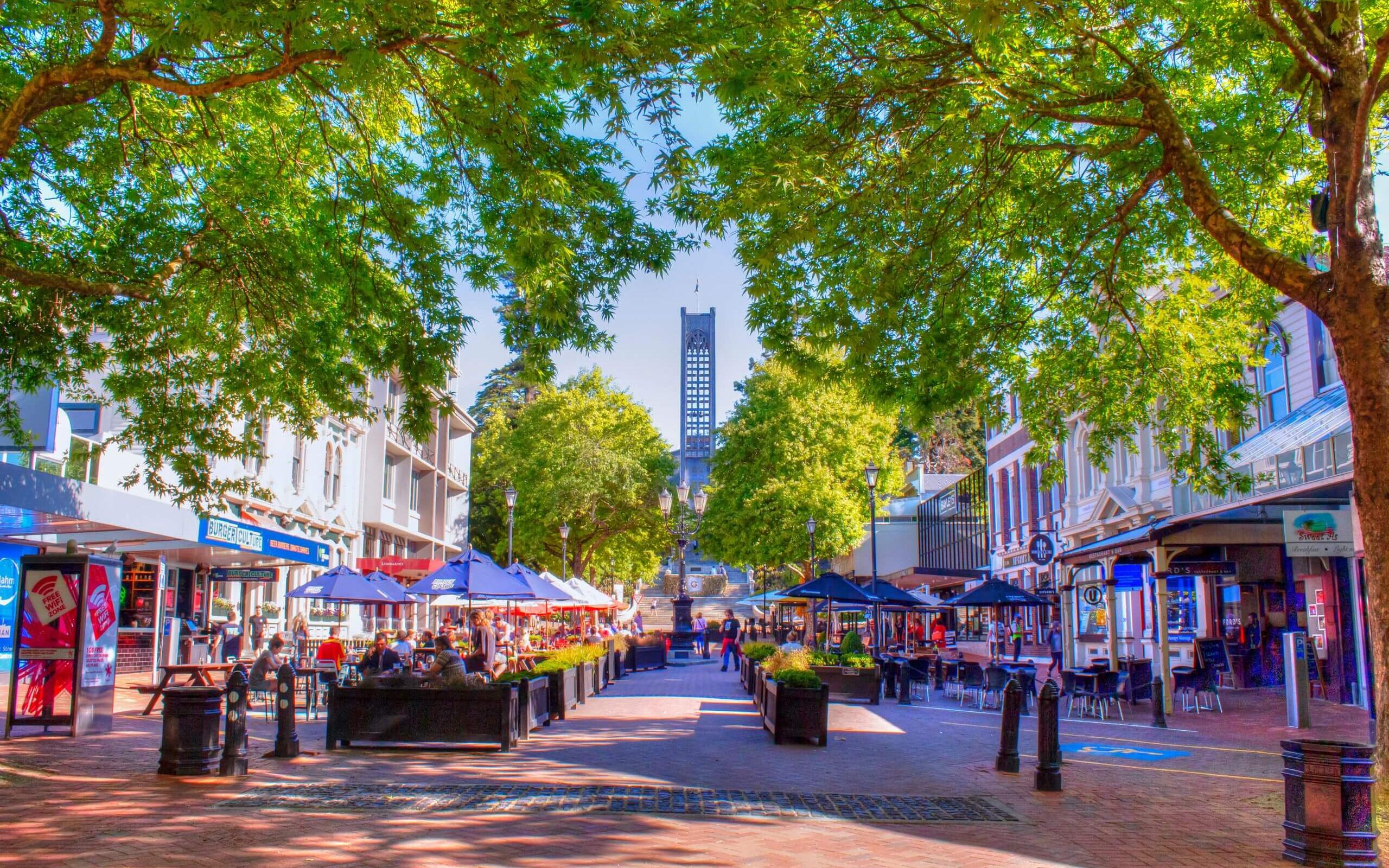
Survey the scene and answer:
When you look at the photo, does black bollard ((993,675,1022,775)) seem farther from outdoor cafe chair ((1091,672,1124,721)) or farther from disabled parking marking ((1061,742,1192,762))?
outdoor cafe chair ((1091,672,1124,721))

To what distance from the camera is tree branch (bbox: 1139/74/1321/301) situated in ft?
31.1

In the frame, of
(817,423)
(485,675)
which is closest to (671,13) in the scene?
(485,675)

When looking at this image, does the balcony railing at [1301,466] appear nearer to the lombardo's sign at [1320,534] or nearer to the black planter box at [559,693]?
the lombardo's sign at [1320,534]

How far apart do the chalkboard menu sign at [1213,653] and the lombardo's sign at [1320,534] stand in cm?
415

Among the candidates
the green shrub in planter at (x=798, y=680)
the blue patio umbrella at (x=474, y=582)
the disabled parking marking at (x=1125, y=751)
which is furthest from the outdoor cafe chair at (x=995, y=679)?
the blue patio umbrella at (x=474, y=582)

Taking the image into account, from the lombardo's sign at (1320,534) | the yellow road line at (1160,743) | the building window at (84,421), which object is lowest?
the yellow road line at (1160,743)

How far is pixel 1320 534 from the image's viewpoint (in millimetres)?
15781

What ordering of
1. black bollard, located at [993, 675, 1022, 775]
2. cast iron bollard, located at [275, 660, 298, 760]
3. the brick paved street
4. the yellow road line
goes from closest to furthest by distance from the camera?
the brick paved street
black bollard, located at [993, 675, 1022, 775]
cast iron bollard, located at [275, 660, 298, 760]
the yellow road line

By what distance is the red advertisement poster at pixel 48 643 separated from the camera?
1270cm

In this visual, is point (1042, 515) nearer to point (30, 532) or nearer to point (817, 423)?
point (817, 423)

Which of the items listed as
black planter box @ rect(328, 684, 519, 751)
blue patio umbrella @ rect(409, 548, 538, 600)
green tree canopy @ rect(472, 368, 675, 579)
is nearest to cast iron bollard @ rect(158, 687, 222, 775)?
black planter box @ rect(328, 684, 519, 751)

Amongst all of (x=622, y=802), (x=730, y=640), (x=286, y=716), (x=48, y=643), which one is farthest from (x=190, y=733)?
(x=730, y=640)

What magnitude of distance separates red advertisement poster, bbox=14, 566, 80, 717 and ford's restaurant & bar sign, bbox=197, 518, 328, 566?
2643 mm

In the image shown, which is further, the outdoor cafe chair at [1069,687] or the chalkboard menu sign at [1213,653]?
the chalkboard menu sign at [1213,653]
